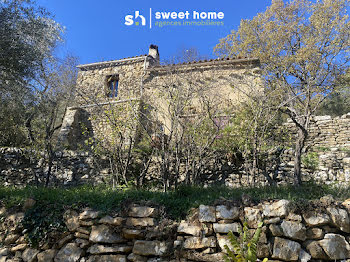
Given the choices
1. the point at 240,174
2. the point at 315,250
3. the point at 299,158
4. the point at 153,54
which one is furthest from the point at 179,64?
the point at 153,54

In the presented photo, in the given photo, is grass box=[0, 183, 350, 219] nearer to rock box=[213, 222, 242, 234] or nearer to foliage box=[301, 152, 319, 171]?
rock box=[213, 222, 242, 234]

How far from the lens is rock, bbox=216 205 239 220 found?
4535 mm

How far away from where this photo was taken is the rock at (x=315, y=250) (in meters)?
4.12

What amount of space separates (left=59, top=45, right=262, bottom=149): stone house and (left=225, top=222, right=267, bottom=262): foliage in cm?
390

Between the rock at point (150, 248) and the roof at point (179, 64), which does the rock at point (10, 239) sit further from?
the roof at point (179, 64)

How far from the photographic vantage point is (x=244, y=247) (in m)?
4.07

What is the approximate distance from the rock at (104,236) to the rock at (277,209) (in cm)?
277

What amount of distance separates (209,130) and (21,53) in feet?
19.7

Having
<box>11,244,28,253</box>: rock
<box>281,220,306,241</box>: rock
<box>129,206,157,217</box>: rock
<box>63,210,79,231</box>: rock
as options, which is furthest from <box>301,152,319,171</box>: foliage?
<box>11,244,28,253</box>: rock

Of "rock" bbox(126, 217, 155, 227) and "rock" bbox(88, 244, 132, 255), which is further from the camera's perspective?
"rock" bbox(126, 217, 155, 227)

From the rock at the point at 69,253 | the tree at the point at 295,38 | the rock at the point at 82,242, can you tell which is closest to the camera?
the rock at the point at 69,253

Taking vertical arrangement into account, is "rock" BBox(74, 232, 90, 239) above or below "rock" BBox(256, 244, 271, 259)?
above

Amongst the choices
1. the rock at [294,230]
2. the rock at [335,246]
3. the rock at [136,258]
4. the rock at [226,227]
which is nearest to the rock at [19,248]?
the rock at [136,258]

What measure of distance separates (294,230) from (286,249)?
14.0 inches
